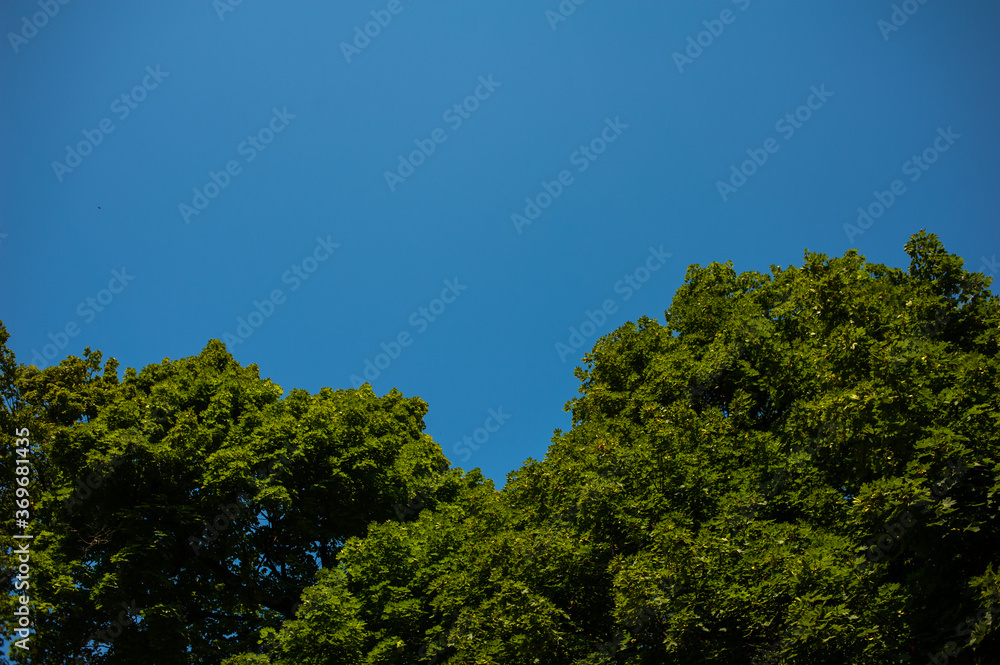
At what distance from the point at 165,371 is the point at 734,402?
689 inches

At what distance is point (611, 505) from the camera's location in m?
13.3

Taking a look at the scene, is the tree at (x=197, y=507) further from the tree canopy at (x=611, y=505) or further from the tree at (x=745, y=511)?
the tree at (x=745, y=511)

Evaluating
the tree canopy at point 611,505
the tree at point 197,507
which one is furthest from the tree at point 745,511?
the tree at point 197,507

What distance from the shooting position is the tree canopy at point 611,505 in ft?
33.9

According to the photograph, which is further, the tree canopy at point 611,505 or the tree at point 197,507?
the tree at point 197,507

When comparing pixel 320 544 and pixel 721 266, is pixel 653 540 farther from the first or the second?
pixel 320 544

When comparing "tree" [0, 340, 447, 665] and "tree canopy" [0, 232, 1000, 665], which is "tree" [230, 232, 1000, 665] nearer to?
"tree canopy" [0, 232, 1000, 665]

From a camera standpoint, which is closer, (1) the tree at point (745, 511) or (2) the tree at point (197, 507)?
(1) the tree at point (745, 511)

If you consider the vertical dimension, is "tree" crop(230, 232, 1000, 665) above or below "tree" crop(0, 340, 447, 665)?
below

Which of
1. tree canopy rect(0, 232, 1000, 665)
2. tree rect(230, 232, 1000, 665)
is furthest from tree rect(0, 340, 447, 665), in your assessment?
tree rect(230, 232, 1000, 665)

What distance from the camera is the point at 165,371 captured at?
68.0 feet

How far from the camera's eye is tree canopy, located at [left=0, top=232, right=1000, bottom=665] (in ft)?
33.9

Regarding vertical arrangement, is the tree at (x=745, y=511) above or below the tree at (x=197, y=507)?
below

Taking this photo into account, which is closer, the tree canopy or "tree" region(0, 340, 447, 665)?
the tree canopy
